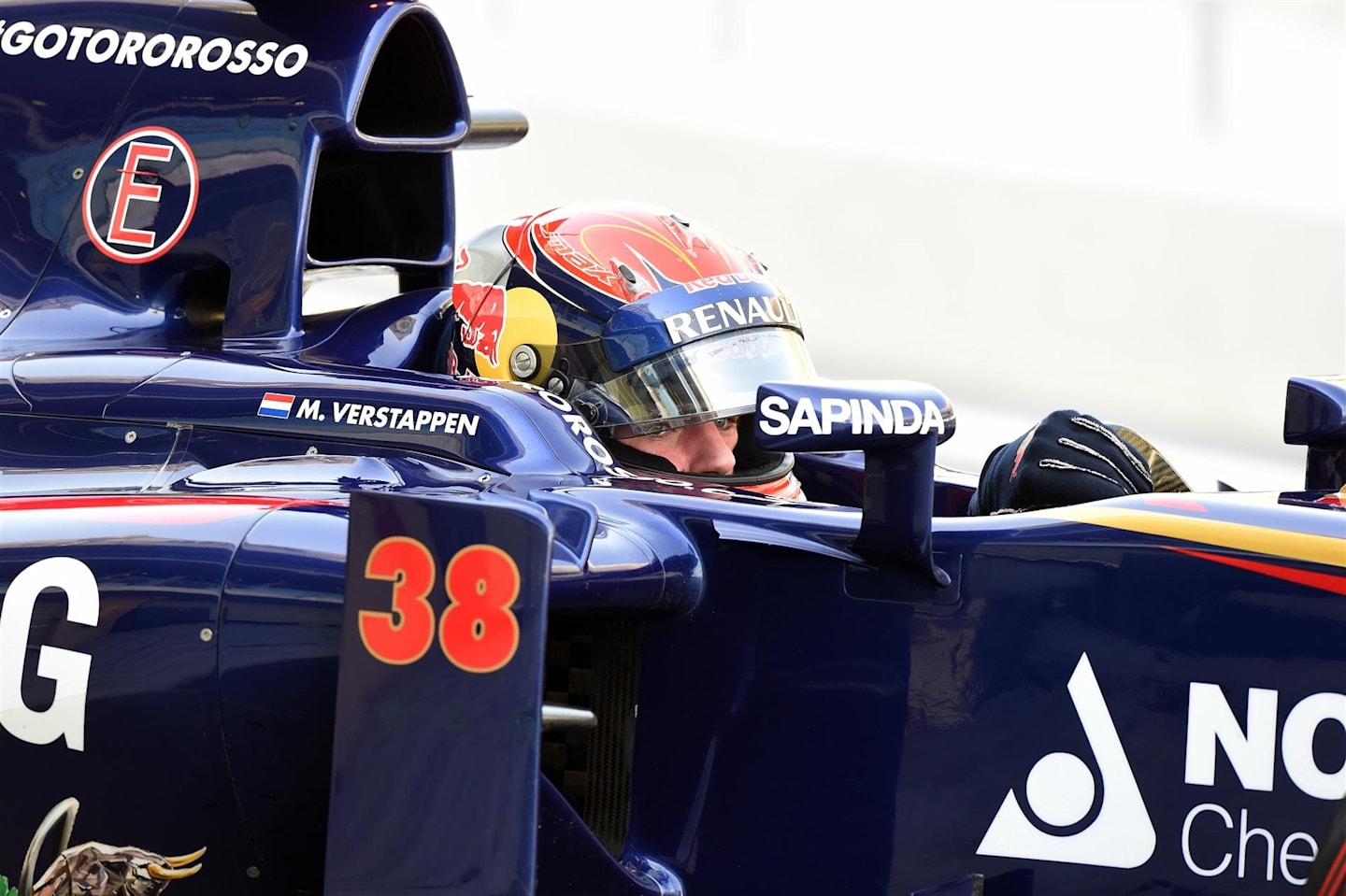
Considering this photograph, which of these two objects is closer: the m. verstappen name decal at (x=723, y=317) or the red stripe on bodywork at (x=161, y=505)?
the red stripe on bodywork at (x=161, y=505)

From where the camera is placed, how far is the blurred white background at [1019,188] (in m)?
7.69

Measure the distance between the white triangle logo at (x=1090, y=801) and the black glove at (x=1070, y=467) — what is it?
0.49 m

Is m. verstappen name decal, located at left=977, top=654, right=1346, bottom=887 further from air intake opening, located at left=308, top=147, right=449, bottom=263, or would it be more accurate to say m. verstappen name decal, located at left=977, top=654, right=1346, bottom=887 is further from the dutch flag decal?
air intake opening, located at left=308, top=147, right=449, bottom=263

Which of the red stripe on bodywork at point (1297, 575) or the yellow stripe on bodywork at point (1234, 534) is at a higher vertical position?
the yellow stripe on bodywork at point (1234, 534)

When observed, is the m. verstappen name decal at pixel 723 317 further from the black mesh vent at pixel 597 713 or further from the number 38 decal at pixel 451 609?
the number 38 decal at pixel 451 609

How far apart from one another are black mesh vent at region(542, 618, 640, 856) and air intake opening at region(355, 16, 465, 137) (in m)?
1.27

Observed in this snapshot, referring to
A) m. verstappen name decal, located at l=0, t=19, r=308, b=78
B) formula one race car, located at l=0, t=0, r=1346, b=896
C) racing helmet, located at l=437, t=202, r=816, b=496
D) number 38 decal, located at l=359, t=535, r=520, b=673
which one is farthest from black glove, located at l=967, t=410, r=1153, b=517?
m. verstappen name decal, located at l=0, t=19, r=308, b=78

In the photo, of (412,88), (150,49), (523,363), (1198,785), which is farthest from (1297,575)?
(150,49)

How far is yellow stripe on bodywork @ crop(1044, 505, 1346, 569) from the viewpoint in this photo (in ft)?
7.07

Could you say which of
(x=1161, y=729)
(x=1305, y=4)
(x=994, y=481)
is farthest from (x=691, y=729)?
(x=1305, y=4)

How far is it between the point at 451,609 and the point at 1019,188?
6619mm

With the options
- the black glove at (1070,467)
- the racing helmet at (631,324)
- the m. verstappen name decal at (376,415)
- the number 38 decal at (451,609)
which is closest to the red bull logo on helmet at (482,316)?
the racing helmet at (631,324)

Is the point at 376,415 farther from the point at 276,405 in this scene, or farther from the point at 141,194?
the point at 141,194

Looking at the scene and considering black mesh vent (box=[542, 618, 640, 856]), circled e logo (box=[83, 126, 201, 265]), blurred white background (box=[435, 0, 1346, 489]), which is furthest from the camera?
blurred white background (box=[435, 0, 1346, 489])
